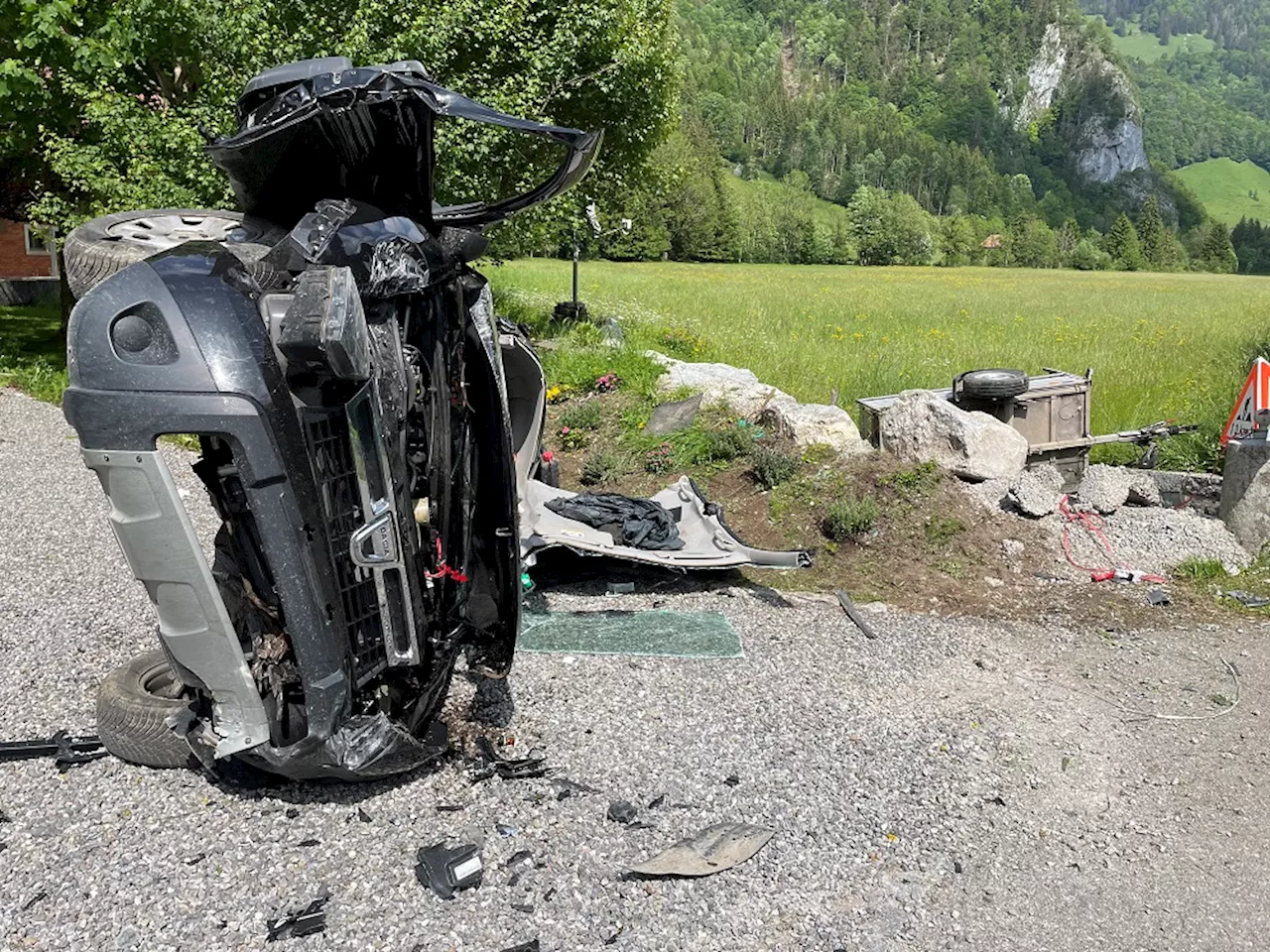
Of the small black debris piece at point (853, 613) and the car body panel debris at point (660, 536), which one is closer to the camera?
the small black debris piece at point (853, 613)

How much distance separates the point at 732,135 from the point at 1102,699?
475 feet

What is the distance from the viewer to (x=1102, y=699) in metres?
5.52

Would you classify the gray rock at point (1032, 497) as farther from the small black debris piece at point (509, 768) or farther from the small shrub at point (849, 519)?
the small black debris piece at point (509, 768)

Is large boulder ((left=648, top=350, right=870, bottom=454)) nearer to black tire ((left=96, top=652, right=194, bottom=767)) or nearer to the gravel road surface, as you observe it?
the gravel road surface

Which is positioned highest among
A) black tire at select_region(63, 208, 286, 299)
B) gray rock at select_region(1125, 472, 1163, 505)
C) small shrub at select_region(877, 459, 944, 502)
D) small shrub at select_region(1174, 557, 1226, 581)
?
black tire at select_region(63, 208, 286, 299)

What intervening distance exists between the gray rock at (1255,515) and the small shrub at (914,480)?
2.31m

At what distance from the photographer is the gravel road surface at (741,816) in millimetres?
3463

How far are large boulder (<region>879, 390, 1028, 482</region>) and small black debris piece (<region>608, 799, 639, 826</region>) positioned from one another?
5.59 meters

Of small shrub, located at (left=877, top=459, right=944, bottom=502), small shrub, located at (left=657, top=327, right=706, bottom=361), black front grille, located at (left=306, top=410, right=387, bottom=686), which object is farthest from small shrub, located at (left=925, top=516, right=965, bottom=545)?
small shrub, located at (left=657, top=327, right=706, bottom=361)

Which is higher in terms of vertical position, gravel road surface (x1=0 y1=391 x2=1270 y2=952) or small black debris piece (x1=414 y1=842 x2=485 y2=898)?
small black debris piece (x1=414 y1=842 x2=485 y2=898)

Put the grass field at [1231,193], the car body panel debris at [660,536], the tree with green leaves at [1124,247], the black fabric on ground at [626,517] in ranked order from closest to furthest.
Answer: the car body panel debris at [660,536], the black fabric on ground at [626,517], the tree with green leaves at [1124,247], the grass field at [1231,193]

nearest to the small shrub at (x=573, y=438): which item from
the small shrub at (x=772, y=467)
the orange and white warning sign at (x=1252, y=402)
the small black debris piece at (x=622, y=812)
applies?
the small shrub at (x=772, y=467)

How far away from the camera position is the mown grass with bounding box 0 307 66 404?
1429 cm

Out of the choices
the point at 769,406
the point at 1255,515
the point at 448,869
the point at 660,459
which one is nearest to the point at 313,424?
the point at 448,869
